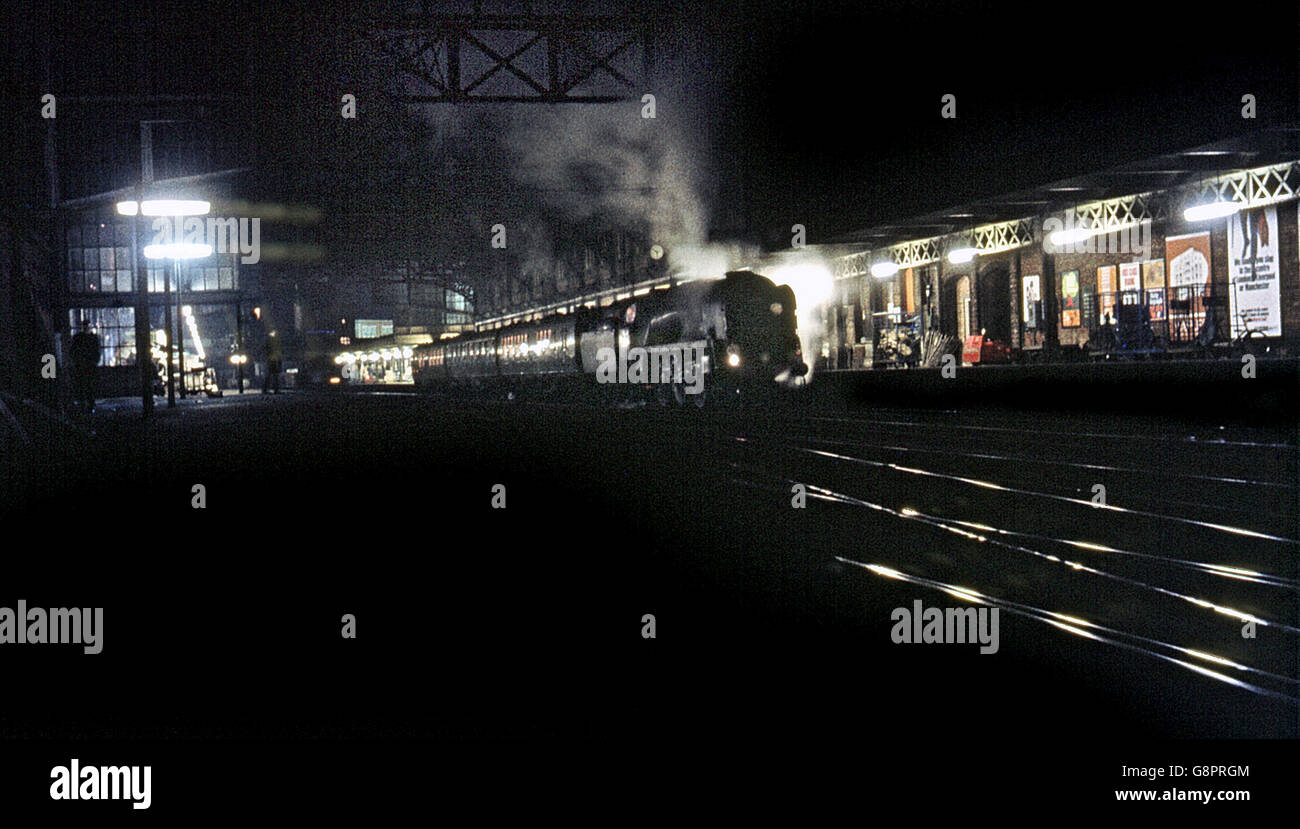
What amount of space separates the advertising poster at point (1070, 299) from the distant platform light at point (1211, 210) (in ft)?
15.7

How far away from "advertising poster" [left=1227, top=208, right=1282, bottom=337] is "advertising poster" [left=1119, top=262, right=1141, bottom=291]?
2984 millimetres

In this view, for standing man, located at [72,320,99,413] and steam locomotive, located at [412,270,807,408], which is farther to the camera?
steam locomotive, located at [412,270,807,408]

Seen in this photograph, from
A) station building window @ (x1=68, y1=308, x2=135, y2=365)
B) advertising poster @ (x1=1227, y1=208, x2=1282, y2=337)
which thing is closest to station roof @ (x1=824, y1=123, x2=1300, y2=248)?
advertising poster @ (x1=1227, y1=208, x2=1282, y2=337)

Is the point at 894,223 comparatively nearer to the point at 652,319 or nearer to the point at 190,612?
the point at 652,319

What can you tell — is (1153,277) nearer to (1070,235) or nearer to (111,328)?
(1070,235)

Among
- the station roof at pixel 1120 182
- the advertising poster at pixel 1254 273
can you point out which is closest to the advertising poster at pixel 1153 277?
the advertising poster at pixel 1254 273

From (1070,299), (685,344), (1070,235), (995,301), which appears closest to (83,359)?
(685,344)

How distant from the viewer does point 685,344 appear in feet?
83.8

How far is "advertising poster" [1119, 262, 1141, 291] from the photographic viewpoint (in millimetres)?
26328

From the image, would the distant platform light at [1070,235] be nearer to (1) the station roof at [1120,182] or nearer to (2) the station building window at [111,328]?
(1) the station roof at [1120,182]

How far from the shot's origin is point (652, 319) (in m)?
27.8

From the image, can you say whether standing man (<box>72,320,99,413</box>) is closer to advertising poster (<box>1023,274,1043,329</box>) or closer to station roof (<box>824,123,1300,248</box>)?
station roof (<box>824,123,1300,248</box>)

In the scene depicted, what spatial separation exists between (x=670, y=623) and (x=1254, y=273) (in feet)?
65.3

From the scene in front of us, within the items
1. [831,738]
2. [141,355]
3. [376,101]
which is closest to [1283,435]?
[831,738]
